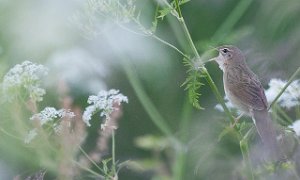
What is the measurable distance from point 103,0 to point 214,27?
1.86m

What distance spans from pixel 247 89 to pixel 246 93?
0.02 metres

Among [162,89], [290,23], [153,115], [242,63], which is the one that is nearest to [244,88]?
[242,63]

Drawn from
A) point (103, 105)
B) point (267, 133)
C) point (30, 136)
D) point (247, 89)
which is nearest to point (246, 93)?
point (247, 89)

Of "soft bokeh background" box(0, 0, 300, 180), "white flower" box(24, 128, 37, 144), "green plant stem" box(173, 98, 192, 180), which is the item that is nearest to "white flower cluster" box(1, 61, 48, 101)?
"white flower" box(24, 128, 37, 144)

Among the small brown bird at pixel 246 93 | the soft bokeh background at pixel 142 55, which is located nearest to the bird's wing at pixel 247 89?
the small brown bird at pixel 246 93

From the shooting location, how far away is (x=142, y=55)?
13.3 ft

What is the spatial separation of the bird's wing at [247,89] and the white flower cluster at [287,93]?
168mm

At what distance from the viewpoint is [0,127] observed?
2650 millimetres

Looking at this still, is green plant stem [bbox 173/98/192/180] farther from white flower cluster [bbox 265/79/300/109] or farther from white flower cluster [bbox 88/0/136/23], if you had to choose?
white flower cluster [bbox 88/0/136/23]

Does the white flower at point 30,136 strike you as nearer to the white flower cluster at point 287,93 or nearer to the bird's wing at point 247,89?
the bird's wing at point 247,89

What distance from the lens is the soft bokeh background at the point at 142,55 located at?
3.37m

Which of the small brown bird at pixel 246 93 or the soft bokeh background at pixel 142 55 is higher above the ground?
A: the soft bokeh background at pixel 142 55

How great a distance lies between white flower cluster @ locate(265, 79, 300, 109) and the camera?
288cm

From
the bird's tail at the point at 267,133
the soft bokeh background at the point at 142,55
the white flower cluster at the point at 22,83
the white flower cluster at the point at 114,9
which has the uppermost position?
the soft bokeh background at the point at 142,55
